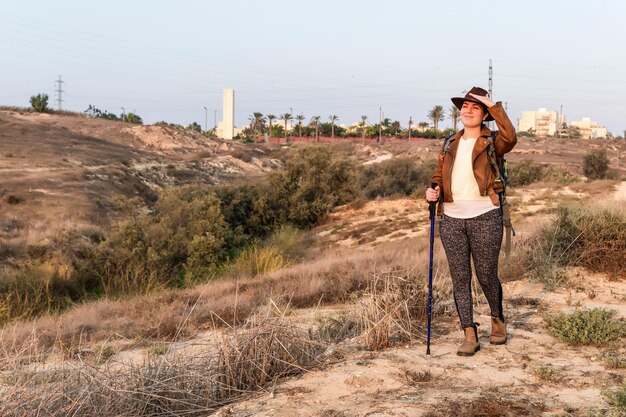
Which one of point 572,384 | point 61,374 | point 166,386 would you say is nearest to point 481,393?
point 572,384

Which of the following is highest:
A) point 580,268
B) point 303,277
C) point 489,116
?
point 489,116

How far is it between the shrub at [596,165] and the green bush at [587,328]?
36.8 meters

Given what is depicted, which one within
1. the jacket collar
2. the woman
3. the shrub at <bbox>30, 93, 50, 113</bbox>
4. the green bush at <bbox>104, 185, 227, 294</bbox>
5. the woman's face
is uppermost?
the shrub at <bbox>30, 93, 50, 113</bbox>

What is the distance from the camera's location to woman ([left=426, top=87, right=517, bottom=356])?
14.5 ft

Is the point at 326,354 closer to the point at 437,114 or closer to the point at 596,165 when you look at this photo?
the point at 596,165

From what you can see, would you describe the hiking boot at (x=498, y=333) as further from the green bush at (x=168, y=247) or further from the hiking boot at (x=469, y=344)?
the green bush at (x=168, y=247)

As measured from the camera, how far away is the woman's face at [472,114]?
453 cm

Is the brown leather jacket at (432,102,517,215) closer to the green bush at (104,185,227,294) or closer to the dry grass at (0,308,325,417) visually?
the dry grass at (0,308,325,417)

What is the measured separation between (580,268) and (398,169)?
31485mm

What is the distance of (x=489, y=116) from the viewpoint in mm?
4617

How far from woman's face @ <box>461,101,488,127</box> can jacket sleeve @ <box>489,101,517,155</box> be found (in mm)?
116

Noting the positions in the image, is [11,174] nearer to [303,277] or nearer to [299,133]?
[303,277]

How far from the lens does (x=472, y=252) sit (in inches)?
182

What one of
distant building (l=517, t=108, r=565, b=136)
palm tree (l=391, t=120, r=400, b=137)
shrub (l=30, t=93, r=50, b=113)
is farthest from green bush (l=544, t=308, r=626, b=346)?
A: distant building (l=517, t=108, r=565, b=136)
